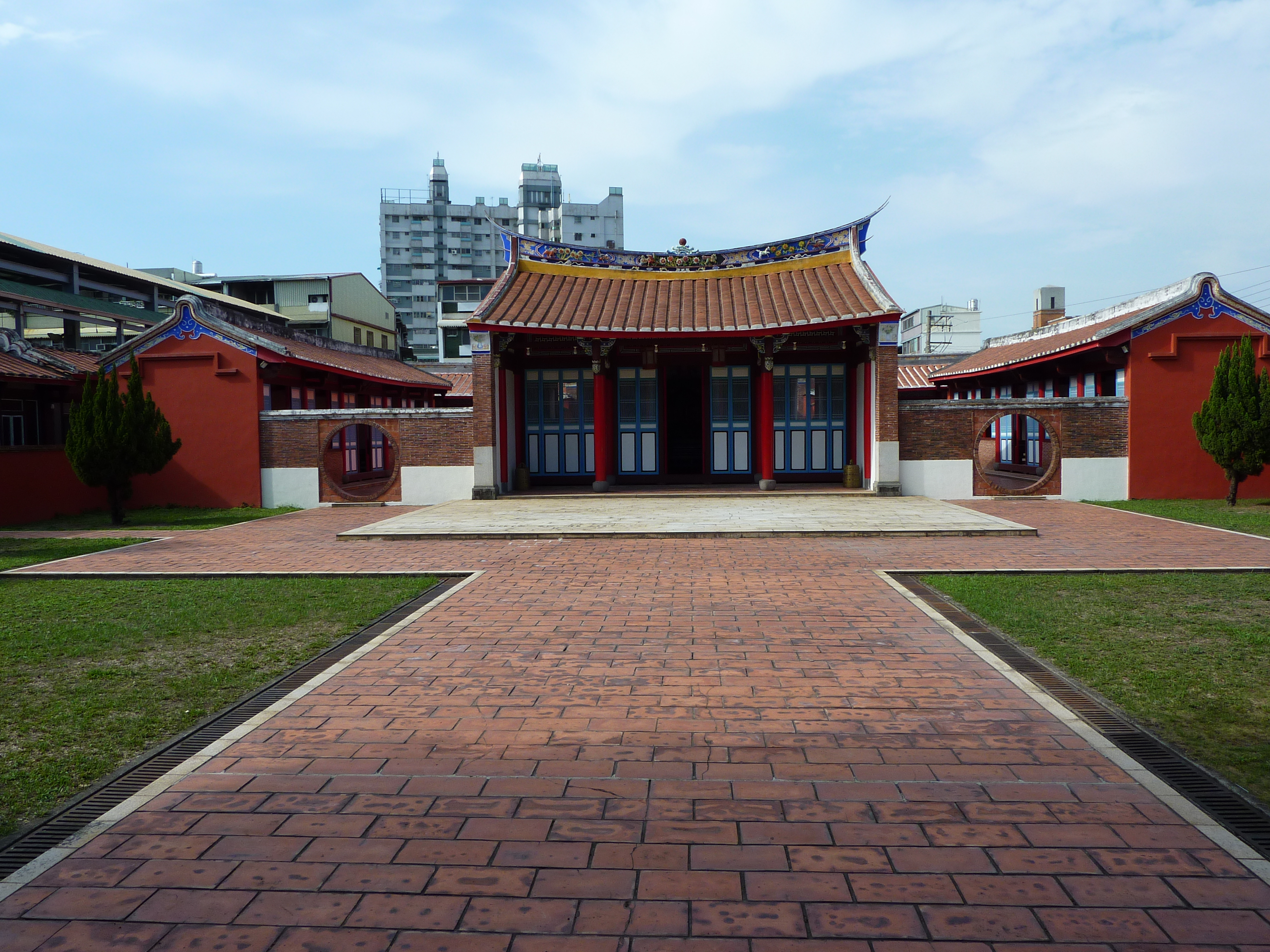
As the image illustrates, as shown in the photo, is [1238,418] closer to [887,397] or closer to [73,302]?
[887,397]

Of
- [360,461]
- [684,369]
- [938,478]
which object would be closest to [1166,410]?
[938,478]

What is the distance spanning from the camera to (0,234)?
25953 millimetres

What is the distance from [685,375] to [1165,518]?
9442 mm

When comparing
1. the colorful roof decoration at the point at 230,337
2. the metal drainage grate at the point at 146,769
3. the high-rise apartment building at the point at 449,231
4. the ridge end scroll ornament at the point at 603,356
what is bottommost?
the metal drainage grate at the point at 146,769

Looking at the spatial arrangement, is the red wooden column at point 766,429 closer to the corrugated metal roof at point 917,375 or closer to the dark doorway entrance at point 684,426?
the dark doorway entrance at point 684,426

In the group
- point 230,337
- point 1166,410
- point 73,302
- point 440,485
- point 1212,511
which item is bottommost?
point 1212,511

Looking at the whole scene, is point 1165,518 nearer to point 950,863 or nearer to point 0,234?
point 950,863

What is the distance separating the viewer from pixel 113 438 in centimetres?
1460

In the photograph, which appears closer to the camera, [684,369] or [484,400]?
[484,400]

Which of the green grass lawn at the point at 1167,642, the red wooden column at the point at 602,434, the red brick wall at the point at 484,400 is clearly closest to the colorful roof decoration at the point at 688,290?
the red brick wall at the point at 484,400

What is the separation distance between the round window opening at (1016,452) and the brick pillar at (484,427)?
35.4ft

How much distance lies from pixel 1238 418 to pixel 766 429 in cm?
811

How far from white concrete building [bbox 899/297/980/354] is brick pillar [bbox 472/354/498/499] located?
3663 cm

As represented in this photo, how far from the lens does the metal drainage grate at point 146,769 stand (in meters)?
3.18
